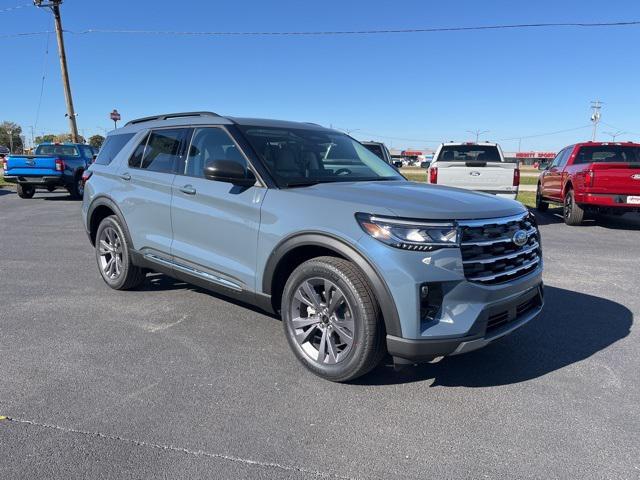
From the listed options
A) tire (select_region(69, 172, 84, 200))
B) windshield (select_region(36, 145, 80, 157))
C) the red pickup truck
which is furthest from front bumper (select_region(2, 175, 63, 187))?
the red pickup truck

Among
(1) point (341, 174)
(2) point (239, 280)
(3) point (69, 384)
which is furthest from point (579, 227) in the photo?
(3) point (69, 384)

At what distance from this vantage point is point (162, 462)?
8.41 ft

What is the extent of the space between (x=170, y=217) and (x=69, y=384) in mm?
1738

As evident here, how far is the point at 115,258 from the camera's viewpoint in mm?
5594

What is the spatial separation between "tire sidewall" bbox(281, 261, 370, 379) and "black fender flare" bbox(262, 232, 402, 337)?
0.41ft

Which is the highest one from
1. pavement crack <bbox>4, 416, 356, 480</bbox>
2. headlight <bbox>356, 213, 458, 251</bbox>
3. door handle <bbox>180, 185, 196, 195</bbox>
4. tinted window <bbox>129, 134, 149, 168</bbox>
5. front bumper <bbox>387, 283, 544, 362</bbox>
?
tinted window <bbox>129, 134, 149, 168</bbox>

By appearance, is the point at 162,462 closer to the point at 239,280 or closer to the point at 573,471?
the point at 239,280

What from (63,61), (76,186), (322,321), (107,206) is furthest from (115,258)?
(63,61)

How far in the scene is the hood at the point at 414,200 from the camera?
3.12m

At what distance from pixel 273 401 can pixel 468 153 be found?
9894 millimetres

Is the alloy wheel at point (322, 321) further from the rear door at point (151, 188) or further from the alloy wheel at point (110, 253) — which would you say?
the alloy wheel at point (110, 253)

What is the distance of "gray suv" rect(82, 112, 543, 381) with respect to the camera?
9.95ft

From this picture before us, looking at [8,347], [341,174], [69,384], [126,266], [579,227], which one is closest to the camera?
[69,384]

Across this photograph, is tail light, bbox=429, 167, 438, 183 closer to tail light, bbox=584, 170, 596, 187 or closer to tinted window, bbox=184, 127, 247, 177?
tail light, bbox=584, 170, 596, 187
